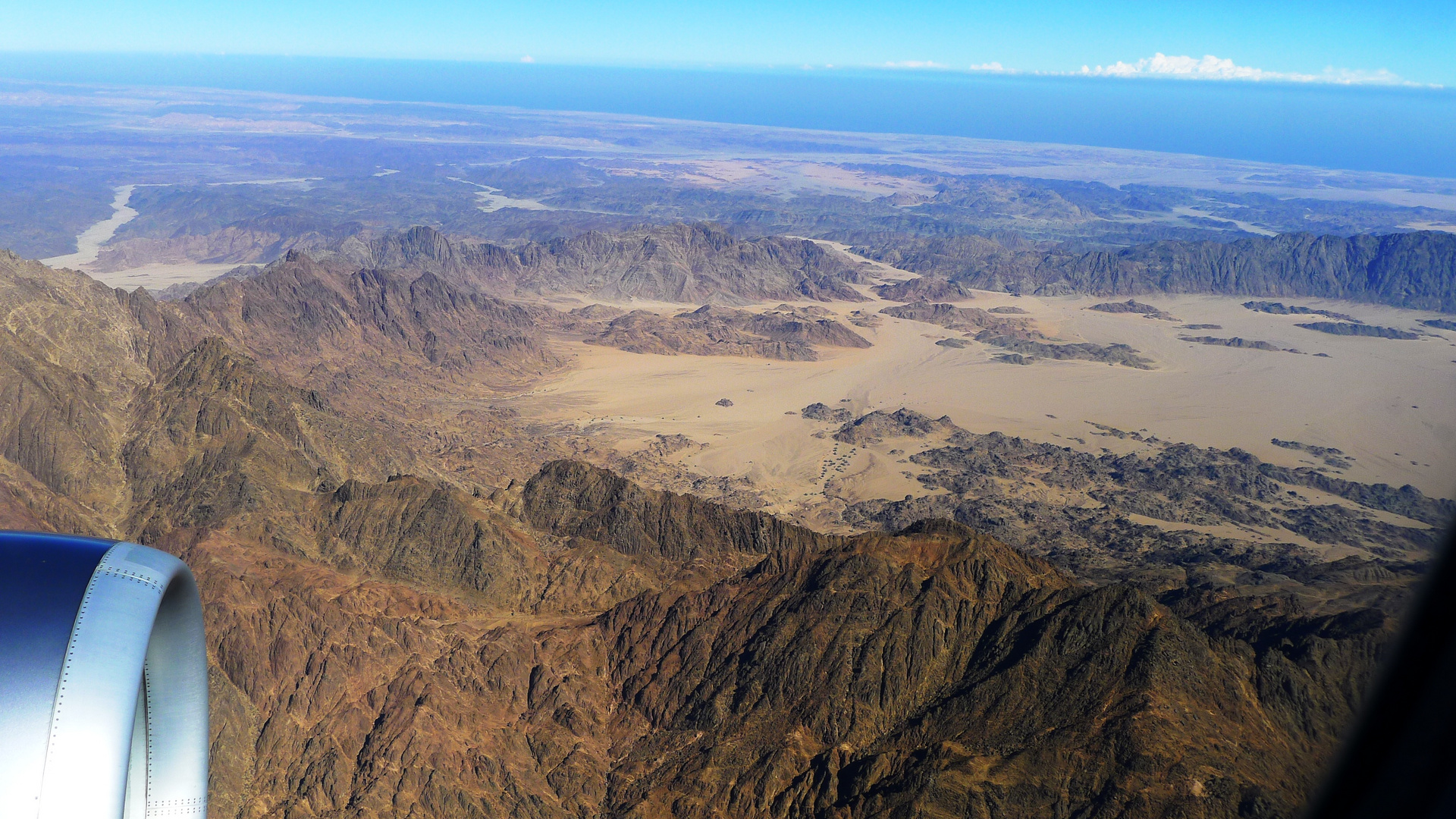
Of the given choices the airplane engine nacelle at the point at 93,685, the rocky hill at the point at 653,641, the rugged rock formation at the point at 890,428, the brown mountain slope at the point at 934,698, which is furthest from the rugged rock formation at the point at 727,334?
the airplane engine nacelle at the point at 93,685

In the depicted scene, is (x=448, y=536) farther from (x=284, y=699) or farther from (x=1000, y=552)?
(x=1000, y=552)

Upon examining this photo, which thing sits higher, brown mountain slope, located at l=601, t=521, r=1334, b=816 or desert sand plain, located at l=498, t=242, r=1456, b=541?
brown mountain slope, located at l=601, t=521, r=1334, b=816

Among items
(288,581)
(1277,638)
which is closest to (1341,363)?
(1277,638)

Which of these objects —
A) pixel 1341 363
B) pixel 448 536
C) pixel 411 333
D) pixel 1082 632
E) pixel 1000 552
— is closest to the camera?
pixel 1082 632

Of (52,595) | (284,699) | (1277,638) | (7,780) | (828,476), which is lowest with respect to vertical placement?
(828,476)

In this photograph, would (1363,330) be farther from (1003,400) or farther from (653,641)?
(653,641)

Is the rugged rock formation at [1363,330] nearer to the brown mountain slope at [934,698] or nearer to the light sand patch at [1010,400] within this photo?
the light sand patch at [1010,400]

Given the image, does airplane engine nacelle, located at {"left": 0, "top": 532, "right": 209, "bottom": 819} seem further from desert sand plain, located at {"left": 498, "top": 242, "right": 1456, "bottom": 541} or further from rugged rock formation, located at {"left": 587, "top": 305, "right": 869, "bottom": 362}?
rugged rock formation, located at {"left": 587, "top": 305, "right": 869, "bottom": 362}

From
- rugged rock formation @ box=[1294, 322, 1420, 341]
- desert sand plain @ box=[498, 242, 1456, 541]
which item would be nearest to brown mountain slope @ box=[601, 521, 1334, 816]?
desert sand plain @ box=[498, 242, 1456, 541]
